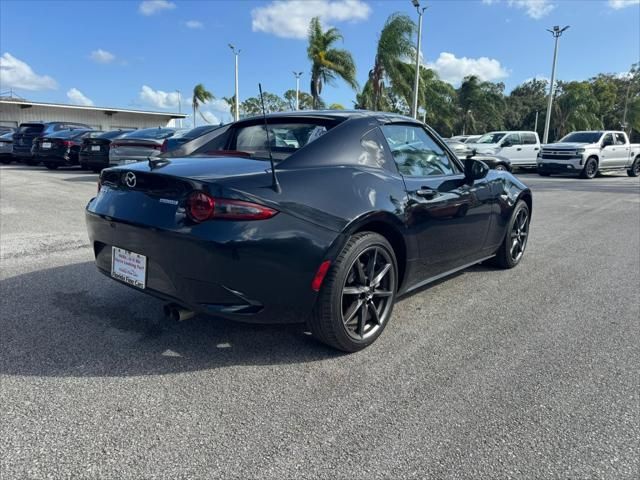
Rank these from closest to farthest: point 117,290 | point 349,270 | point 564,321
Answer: point 349,270 < point 564,321 < point 117,290

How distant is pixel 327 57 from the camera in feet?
89.8

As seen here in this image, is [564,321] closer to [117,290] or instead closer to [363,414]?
[363,414]

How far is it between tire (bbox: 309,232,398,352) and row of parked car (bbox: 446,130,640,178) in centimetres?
1400

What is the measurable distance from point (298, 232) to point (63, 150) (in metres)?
14.8

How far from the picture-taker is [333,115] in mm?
3248

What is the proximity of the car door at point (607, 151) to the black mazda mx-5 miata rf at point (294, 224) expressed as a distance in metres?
17.8

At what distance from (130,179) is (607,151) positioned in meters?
20.1

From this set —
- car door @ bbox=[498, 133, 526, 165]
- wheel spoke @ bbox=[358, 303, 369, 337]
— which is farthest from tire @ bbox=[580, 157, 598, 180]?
wheel spoke @ bbox=[358, 303, 369, 337]

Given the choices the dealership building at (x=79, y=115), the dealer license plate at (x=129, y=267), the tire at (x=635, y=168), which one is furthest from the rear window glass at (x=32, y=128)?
the dealership building at (x=79, y=115)

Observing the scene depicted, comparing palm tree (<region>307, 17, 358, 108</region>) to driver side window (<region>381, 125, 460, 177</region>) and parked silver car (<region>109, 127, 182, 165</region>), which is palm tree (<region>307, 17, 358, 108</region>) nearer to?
parked silver car (<region>109, 127, 182, 165</region>)

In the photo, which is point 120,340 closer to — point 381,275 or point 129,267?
point 129,267

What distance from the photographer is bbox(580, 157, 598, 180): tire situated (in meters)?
17.7

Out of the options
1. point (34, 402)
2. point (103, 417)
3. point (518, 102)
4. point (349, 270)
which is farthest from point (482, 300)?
point (518, 102)

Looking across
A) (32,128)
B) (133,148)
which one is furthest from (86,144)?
(32,128)
